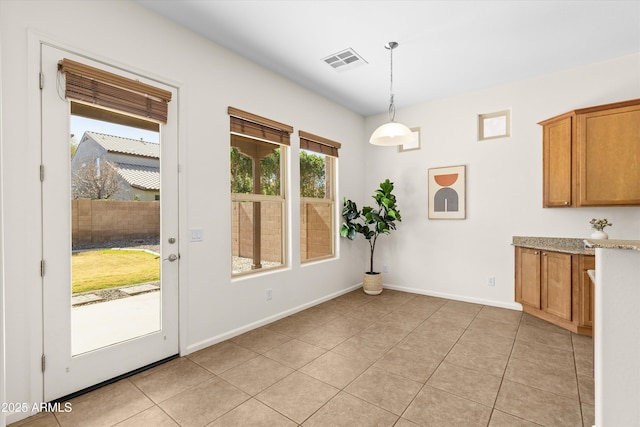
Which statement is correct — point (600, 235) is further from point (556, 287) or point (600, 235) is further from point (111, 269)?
point (111, 269)

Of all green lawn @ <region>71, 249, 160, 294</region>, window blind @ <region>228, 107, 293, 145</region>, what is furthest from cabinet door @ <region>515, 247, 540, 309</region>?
green lawn @ <region>71, 249, 160, 294</region>

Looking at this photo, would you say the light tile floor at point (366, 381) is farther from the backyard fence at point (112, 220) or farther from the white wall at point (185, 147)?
the backyard fence at point (112, 220)

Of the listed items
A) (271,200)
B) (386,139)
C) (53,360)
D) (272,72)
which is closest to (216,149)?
→ (271,200)

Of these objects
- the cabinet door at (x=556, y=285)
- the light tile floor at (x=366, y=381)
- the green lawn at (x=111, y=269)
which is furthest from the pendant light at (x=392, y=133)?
the green lawn at (x=111, y=269)

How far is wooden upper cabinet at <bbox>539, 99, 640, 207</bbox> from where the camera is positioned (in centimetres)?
321

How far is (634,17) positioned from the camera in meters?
2.77

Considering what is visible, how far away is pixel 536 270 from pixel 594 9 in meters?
2.76

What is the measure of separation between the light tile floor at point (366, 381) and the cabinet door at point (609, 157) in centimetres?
157

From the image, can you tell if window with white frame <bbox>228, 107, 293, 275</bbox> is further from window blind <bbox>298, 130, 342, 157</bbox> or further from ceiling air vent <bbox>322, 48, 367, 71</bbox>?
ceiling air vent <bbox>322, 48, 367, 71</bbox>

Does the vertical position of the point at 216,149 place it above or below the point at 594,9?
below

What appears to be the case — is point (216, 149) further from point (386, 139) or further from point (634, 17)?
point (634, 17)

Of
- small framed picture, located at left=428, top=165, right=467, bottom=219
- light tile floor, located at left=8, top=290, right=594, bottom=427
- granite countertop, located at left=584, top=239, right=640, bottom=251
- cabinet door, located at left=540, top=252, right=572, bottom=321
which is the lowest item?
light tile floor, located at left=8, top=290, right=594, bottom=427

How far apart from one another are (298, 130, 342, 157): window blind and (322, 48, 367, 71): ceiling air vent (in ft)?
3.16

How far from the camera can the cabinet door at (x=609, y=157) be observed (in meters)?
3.20
